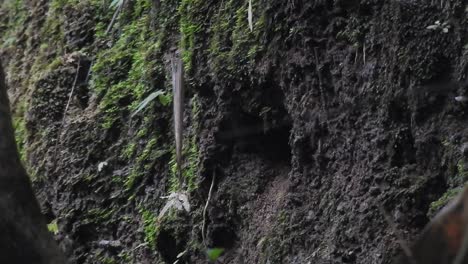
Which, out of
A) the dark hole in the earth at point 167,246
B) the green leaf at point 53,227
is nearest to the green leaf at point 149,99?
the dark hole in the earth at point 167,246

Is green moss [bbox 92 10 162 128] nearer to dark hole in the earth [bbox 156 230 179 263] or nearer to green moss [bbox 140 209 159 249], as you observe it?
green moss [bbox 140 209 159 249]

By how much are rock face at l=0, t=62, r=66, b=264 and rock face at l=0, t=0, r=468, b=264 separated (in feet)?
3.40

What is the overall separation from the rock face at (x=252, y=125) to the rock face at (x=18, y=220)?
1037mm

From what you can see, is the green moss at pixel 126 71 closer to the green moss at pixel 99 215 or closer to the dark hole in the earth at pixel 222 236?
the green moss at pixel 99 215

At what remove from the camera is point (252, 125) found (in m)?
3.34

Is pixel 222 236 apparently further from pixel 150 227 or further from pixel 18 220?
pixel 18 220

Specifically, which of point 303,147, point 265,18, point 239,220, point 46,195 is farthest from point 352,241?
point 46,195

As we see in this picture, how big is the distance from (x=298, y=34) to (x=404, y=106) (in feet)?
2.01

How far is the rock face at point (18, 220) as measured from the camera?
213 cm

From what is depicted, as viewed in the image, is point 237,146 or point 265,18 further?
point 237,146

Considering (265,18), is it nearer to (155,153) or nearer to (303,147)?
(303,147)

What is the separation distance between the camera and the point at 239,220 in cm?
330

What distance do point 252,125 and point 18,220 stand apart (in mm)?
1390

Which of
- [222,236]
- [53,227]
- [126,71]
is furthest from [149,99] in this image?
[53,227]
